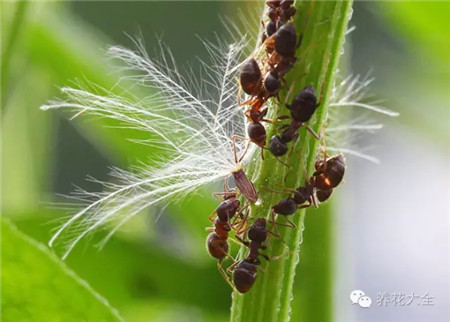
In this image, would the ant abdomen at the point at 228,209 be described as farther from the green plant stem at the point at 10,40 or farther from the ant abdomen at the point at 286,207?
the green plant stem at the point at 10,40

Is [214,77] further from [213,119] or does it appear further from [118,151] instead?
[118,151]

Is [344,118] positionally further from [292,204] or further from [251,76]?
[292,204]

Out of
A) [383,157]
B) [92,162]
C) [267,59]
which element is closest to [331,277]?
[267,59]

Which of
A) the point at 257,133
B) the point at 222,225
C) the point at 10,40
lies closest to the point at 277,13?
the point at 257,133

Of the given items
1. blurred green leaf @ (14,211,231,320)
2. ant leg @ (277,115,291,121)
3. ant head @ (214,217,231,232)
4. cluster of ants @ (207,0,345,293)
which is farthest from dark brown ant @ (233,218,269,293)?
blurred green leaf @ (14,211,231,320)

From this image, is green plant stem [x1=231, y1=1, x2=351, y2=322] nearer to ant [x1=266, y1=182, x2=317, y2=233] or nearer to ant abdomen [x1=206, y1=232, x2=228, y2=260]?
ant [x1=266, y1=182, x2=317, y2=233]
